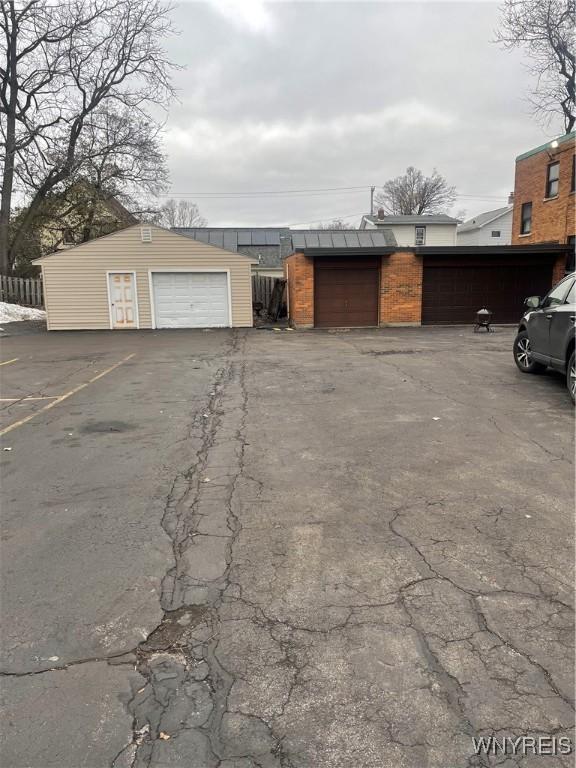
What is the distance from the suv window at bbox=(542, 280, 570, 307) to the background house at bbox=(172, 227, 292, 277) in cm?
2665

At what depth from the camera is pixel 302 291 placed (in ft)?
64.8

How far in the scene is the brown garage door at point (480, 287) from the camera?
20.1m

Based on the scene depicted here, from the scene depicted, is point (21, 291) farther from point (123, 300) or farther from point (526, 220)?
point (526, 220)

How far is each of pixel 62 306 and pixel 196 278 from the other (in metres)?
5.49

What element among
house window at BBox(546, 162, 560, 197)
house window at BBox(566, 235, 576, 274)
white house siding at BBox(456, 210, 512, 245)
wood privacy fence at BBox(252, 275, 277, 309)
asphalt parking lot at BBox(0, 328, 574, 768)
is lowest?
asphalt parking lot at BBox(0, 328, 574, 768)

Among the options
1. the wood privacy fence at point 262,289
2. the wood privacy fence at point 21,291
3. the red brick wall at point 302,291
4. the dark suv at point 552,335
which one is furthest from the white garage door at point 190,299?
the dark suv at point 552,335

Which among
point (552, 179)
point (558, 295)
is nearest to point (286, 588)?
point (558, 295)

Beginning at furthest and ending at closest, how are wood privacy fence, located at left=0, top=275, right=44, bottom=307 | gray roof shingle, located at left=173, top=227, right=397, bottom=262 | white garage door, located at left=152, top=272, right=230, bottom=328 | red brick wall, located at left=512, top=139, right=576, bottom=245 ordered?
gray roof shingle, located at left=173, top=227, right=397, bottom=262 < wood privacy fence, located at left=0, top=275, right=44, bottom=307 < white garage door, located at left=152, top=272, right=230, bottom=328 < red brick wall, located at left=512, top=139, right=576, bottom=245

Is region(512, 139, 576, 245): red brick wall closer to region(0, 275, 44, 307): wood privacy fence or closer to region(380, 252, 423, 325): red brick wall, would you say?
region(380, 252, 423, 325): red brick wall

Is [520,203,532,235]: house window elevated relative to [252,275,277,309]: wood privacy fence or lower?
elevated

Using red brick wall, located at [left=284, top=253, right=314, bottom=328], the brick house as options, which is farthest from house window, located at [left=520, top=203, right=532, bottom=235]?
red brick wall, located at [left=284, top=253, right=314, bottom=328]

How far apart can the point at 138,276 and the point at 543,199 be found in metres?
17.6

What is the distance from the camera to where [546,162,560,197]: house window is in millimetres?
21145

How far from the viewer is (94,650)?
2422 mm
